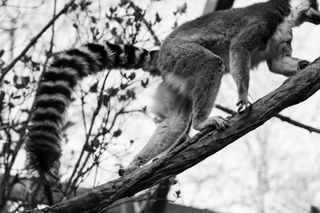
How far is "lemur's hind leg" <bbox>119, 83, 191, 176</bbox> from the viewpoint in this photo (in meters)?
5.51

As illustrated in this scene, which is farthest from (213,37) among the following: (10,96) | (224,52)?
(10,96)

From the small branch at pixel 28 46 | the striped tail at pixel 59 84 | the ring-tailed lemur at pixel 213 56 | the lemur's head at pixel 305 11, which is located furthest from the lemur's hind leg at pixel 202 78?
the small branch at pixel 28 46

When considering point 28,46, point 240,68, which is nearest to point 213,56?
point 240,68

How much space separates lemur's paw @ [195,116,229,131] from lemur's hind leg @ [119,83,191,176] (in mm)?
609

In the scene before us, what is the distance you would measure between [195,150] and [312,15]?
265cm

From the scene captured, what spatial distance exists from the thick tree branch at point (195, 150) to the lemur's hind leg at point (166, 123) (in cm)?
85

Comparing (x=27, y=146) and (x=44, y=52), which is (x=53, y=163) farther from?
(x=44, y=52)

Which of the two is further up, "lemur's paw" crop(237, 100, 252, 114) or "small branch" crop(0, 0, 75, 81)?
"small branch" crop(0, 0, 75, 81)

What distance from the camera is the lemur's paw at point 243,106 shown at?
14.5 feet

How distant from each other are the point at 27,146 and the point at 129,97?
160 centimetres

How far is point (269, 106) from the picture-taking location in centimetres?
433

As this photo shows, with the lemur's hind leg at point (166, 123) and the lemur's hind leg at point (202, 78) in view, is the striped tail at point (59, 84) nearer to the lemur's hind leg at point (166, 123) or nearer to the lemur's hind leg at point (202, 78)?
the lemur's hind leg at point (166, 123)

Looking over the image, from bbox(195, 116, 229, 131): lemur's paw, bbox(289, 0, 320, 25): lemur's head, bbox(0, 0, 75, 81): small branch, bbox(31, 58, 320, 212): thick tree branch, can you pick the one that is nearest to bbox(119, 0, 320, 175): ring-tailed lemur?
Answer: bbox(289, 0, 320, 25): lemur's head

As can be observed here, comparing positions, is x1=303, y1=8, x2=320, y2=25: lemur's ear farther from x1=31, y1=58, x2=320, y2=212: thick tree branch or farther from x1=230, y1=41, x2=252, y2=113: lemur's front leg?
x1=31, y1=58, x2=320, y2=212: thick tree branch
